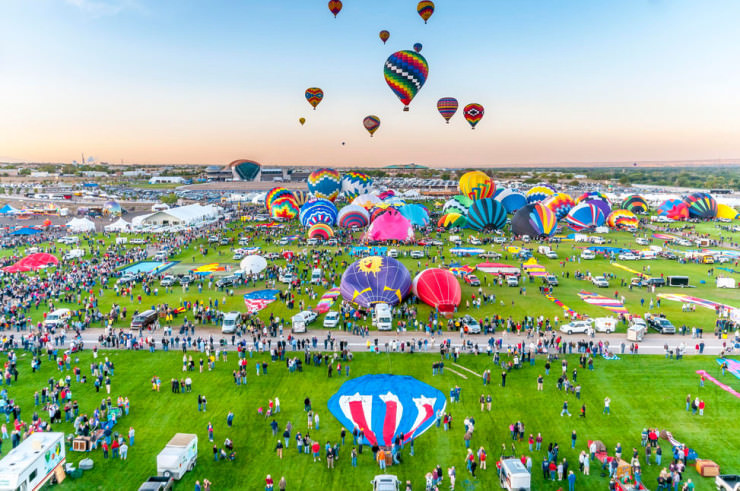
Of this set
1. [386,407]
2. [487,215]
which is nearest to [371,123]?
[487,215]

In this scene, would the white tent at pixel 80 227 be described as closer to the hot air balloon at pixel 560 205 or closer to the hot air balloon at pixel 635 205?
the hot air balloon at pixel 560 205

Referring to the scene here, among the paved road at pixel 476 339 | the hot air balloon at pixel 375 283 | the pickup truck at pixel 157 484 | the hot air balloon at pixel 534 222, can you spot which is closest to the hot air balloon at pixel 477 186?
the hot air balloon at pixel 534 222

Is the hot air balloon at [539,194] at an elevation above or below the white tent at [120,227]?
above

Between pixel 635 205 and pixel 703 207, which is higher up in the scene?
pixel 703 207

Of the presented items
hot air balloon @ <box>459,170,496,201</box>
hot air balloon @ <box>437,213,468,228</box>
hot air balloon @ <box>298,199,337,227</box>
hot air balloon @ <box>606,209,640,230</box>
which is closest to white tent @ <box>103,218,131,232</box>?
hot air balloon @ <box>298,199,337,227</box>

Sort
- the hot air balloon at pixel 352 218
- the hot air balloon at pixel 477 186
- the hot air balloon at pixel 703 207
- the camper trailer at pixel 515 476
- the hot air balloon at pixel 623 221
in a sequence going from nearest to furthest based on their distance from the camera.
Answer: the camper trailer at pixel 515 476
the hot air balloon at pixel 352 218
the hot air balloon at pixel 623 221
the hot air balloon at pixel 703 207
the hot air balloon at pixel 477 186

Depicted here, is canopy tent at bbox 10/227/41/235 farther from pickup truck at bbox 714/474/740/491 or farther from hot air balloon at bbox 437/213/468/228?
pickup truck at bbox 714/474/740/491

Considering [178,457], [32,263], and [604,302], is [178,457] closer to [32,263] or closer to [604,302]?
[604,302]

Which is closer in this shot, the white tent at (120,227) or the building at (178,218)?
the white tent at (120,227)
